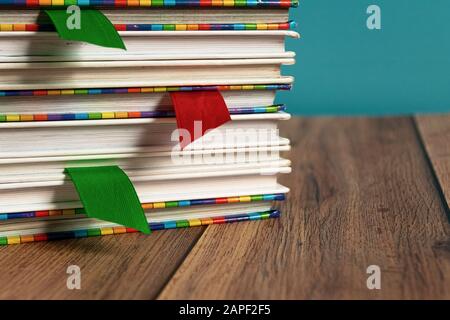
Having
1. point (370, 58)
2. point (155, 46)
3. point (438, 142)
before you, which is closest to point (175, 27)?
point (155, 46)

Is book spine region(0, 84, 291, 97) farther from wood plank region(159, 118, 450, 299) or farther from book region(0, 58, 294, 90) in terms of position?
wood plank region(159, 118, 450, 299)

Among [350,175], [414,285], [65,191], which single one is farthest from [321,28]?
[414,285]

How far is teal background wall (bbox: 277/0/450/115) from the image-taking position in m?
1.86

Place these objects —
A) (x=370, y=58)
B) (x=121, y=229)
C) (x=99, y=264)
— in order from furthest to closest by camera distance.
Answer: (x=370, y=58), (x=121, y=229), (x=99, y=264)

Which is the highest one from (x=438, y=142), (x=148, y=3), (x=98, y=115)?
(x=148, y=3)

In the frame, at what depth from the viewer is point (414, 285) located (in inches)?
27.9

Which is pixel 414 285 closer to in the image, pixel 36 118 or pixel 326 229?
pixel 326 229

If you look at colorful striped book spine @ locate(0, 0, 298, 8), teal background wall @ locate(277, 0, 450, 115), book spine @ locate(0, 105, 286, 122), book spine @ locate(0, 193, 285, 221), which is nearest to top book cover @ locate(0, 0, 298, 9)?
colorful striped book spine @ locate(0, 0, 298, 8)

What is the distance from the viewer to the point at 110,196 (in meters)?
0.83

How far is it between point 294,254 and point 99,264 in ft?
0.61

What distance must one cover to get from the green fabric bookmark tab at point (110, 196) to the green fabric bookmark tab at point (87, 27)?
14cm

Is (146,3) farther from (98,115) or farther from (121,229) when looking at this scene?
(121,229)

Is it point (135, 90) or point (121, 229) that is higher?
point (135, 90)
